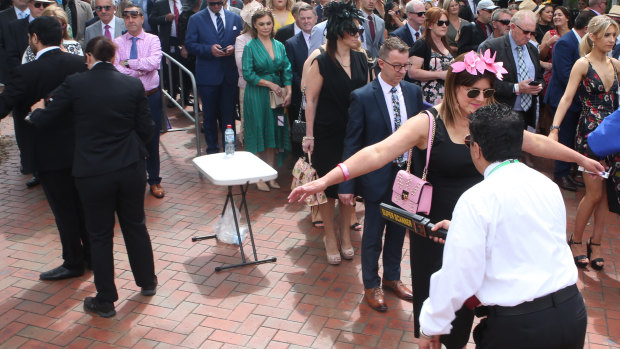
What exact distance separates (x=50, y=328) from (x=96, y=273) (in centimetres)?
50

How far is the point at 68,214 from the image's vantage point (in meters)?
5.13

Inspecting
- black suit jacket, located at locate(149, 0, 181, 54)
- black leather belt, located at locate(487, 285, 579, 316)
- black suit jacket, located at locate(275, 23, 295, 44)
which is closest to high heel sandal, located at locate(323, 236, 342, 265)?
black leather belt, located at locate(487, 285, 579, 316)

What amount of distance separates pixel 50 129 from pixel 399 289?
3006 mm

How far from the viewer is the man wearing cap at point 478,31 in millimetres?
8297

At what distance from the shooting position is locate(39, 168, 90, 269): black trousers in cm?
502

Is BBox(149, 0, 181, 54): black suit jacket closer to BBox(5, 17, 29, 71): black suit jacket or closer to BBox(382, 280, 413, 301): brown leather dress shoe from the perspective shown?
BBox(5, 17, 29, 71): black suit jacket

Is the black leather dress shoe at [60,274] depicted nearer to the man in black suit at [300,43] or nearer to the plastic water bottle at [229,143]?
the plastic water bottle at [229,143]

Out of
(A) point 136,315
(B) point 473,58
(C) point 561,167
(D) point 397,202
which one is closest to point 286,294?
(A) point 136,315

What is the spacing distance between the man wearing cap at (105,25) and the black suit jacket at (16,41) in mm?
671

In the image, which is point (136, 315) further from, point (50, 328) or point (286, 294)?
point (286, 294)

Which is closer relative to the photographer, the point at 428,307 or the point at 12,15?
the point at 428,307

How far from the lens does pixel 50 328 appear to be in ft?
15.0

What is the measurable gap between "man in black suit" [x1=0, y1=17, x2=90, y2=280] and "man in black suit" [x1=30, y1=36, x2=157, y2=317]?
37 cm

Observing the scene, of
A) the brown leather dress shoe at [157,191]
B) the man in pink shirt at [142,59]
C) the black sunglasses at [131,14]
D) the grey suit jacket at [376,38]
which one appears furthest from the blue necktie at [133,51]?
the grey suit jacket at [376,38]
